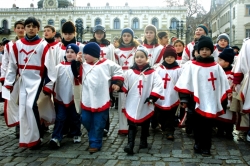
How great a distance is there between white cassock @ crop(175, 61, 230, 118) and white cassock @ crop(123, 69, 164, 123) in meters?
0.59

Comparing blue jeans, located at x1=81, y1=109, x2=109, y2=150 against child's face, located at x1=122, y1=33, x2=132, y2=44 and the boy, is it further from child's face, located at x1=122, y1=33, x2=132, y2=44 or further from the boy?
child's face, located at x1=122, y1=33, x2=132, y2=44

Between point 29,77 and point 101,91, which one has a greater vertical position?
point 29,77

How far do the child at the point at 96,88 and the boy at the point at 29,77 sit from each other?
0.75 m

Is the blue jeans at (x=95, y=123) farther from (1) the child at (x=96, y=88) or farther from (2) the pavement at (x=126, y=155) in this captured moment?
(2) the pavement at (x=126, y=155)

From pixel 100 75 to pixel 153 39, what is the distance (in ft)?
7.21

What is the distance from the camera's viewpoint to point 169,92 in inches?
247

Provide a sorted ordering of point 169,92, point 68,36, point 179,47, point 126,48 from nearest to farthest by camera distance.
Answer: point 169,92 < point 68,36 < point 126,48 < point 179,47

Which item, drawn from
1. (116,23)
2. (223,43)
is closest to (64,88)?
(223,43)

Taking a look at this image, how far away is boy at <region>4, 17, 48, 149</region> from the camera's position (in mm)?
5270

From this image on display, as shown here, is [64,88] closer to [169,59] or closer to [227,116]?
[169,59]

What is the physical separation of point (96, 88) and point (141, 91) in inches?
31.6

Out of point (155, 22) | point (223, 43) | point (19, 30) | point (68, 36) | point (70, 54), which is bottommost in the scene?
point (70, 54)

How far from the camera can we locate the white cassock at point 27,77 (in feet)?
17.3

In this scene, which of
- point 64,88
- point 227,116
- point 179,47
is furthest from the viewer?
point 179,47
